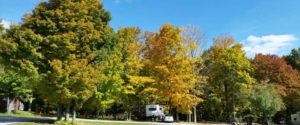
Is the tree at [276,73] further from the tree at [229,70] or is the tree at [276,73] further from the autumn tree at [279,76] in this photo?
the tree at [229,70]

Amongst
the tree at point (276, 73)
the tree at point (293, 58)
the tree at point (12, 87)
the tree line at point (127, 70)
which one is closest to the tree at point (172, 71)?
the tree line at point (127, 70)

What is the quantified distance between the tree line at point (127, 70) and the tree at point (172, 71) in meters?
0.12

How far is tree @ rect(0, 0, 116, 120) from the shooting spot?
20328mm

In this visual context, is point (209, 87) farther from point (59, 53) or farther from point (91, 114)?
point (59, 53)

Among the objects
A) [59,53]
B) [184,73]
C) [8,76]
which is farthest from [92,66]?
[8,76]

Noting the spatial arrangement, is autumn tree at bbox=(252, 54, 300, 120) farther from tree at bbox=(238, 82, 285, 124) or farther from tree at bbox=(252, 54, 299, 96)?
tree at bbox=(238, 82, 285, 124)

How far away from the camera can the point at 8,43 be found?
2052 cm

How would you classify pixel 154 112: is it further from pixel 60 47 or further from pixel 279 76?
pixel 60 47

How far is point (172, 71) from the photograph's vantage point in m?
36.6

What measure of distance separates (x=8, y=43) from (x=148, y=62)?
2063cm

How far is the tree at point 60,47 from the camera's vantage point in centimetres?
2033

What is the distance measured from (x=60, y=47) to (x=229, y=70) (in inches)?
1097

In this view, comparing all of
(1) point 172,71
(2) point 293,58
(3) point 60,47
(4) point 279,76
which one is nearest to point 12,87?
(1) point 172,71

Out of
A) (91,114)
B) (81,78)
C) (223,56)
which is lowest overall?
(91,114)
